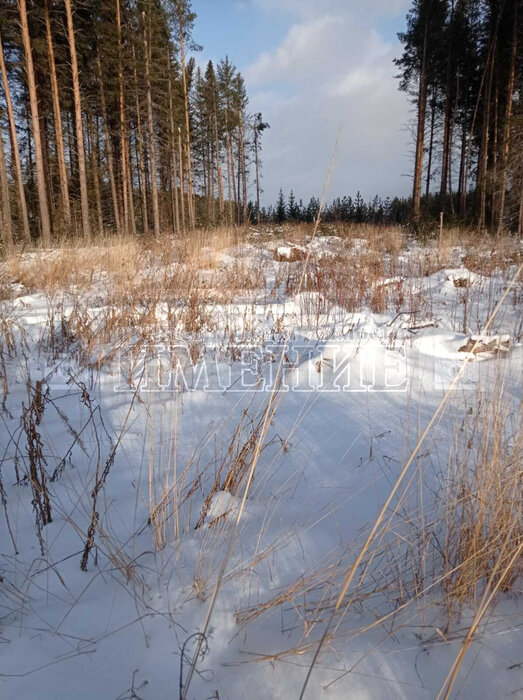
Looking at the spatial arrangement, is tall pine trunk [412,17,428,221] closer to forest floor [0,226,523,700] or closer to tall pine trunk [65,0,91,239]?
tall pine trunk [65,0,91,239]

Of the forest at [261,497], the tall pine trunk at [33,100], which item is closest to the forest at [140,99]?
the tall pine trunk at [33,100]

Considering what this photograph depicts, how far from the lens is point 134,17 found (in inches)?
519

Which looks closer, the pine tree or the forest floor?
the forest floor

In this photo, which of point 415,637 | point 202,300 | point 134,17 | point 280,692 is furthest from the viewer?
point 134,17

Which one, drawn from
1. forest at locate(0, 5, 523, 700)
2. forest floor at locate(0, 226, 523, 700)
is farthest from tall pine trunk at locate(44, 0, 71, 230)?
forest floor at locate(0, 226, 523, 700)

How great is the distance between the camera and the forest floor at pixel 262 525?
2.63 feet

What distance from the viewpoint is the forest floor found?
80cm

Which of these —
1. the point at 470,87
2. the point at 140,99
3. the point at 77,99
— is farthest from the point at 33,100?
the point at 470,87

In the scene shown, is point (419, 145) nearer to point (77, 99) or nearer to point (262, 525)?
point (77, 99)

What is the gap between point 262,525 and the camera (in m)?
1.21

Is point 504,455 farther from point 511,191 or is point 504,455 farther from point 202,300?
point 511,191

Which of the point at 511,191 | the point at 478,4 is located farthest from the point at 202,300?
the point at 478,4

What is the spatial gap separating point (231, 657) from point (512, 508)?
32.0 inches

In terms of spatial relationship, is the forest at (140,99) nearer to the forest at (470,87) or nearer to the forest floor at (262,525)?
the forest at (470,87)
